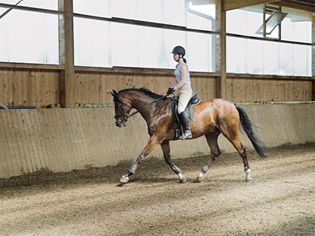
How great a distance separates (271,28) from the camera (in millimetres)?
14977

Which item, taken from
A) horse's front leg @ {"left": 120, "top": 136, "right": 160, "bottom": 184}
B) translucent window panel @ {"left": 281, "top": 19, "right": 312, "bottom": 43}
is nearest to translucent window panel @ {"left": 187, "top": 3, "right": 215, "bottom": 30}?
translucent window panel @ {"left": 281, "top": 19, "right": 312, "bottom": 43}

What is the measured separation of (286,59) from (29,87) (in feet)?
31.0

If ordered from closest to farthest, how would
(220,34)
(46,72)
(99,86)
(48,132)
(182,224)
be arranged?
(182,224) < (48,132) < (46,72) < (99,86) < (220,34)

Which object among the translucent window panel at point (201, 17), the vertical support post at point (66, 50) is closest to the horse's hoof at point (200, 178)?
the vertical support post at point (66, 50)

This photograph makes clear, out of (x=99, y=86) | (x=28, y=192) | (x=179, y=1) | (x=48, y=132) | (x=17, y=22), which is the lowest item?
(x=28, y=192)

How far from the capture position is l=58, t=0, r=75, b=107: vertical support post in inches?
386

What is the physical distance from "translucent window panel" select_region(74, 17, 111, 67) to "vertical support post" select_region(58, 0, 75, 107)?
34 cm

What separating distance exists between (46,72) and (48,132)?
1.54 metres

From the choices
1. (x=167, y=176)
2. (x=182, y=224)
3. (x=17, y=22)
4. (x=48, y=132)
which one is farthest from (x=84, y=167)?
(x=182, y=224)

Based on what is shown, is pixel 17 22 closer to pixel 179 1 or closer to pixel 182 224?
pixel 179 1

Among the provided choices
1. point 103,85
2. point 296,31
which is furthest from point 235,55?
point 103,85

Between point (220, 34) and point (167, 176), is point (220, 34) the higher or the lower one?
the higher one

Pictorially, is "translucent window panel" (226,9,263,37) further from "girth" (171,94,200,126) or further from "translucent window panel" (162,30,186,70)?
"girth" (171,94,200,126)

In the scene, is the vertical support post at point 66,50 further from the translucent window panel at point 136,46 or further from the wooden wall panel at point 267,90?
the wooden wall panel at point 267,90
